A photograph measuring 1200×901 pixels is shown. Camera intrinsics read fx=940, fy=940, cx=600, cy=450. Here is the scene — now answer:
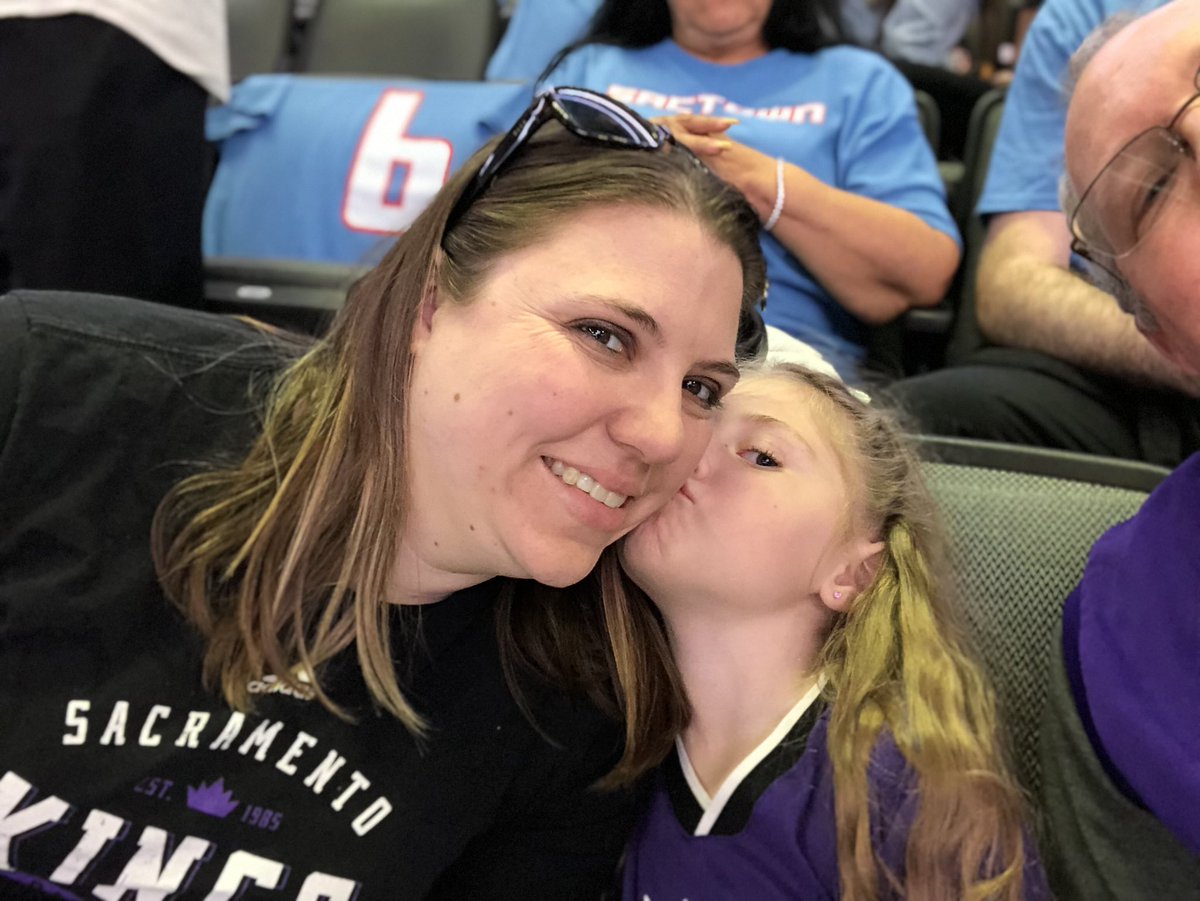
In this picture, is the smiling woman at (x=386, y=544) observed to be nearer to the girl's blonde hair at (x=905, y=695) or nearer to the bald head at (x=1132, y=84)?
the girl's blonde hair at (x=905, y=695)

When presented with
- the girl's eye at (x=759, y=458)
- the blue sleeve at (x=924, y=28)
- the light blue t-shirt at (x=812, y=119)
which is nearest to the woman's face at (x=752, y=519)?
the girl's eye at (x=759, y=458)

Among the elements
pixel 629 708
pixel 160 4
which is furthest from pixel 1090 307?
pixel 160 4

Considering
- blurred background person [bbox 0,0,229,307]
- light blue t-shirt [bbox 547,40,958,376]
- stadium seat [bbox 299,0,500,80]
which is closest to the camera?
blurred background person [bbox 0,0,229,307]

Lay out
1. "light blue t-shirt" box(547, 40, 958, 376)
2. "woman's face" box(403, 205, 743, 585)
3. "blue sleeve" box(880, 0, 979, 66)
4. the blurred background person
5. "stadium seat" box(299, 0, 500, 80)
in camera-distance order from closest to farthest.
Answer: "woman's face" box(403, 205, 743, 585), the blurred background person, "light blue t-shirt" box(547, 40, 958, 376), "stadium seat" box(299, 0, 500, 80), "blue sleeve" box(880, 0, 979, 66)

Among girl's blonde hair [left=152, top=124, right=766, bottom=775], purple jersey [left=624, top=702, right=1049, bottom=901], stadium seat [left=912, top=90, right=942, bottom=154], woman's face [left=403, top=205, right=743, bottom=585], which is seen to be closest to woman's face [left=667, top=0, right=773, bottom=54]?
stadium seat [left=912, top=90, right=942, bottom=154]

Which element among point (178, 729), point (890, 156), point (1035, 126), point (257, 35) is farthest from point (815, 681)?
point (257, 35)

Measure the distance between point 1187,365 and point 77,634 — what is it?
115cm

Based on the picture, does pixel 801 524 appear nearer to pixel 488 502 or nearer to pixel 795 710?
pixel 795 710

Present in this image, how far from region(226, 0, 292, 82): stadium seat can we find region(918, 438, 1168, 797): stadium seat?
7.73 ft

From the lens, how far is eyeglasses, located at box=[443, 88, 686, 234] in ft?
2.77

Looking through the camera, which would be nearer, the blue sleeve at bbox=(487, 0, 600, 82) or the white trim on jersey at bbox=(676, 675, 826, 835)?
the white trim on jersey at bbox=(676, 675, 826, 835)

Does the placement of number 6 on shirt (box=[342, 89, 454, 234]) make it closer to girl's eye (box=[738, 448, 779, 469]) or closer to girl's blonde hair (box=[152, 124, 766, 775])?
girl's blonde hair (box=[152, 124, 766, 775])

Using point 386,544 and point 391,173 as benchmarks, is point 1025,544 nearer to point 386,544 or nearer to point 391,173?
point 386,544

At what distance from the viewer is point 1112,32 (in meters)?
1.08
